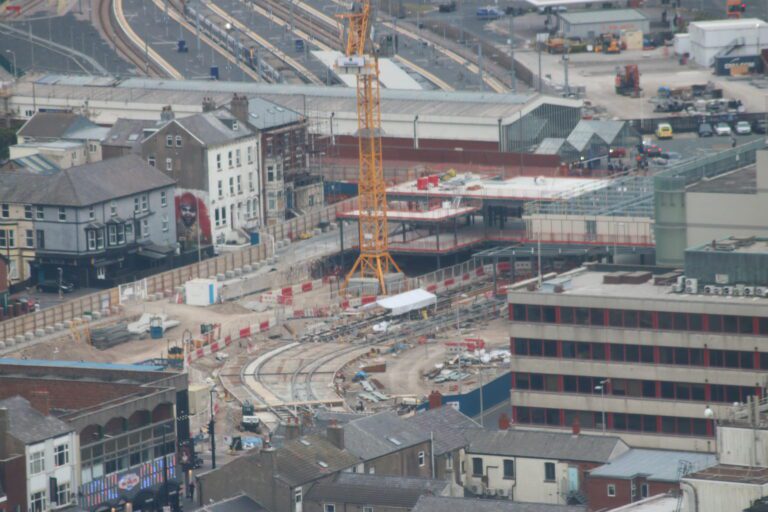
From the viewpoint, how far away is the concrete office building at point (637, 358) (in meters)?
107

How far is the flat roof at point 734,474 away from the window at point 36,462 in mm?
30488

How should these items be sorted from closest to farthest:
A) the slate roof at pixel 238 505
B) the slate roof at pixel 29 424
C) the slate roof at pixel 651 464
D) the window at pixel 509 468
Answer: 1. the slate roof at pixel 651 464
2. the slate roof at pixel 238 505
3. the slate roof at pixel 29 424
4. the window at pixel 509 468

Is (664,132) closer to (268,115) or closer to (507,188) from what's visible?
(507,188)

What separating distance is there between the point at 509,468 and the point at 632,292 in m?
10.7

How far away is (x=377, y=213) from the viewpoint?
6073 inches

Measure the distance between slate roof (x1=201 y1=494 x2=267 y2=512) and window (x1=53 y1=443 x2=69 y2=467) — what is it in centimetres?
776

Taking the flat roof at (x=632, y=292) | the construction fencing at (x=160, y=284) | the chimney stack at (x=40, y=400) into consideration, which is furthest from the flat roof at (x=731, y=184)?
the construction fencing at (x=160, y=284)

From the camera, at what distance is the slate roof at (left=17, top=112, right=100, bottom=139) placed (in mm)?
175750

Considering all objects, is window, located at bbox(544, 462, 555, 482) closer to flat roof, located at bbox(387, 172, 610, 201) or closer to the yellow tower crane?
the yellow tower crane

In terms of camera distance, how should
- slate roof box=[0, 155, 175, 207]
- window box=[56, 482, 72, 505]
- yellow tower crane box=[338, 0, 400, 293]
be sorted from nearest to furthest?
1. window box=[56, 482, 72, 505]
2. yellow tower crane box=[338, 0, 400, 293]
3. slate roof box=[0, 155, 175, 207]

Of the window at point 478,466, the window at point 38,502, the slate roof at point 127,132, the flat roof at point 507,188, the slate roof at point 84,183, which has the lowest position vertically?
the window at point 38,502

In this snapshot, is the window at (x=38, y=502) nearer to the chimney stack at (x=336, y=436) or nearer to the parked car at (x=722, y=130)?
the chimney stack at (x=336, y=436)

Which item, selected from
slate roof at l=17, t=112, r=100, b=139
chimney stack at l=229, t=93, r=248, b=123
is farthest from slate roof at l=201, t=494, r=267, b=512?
slate roof at l=17, t=112, r=100, b=139

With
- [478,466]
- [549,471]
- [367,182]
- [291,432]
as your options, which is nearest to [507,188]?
[367,182]
